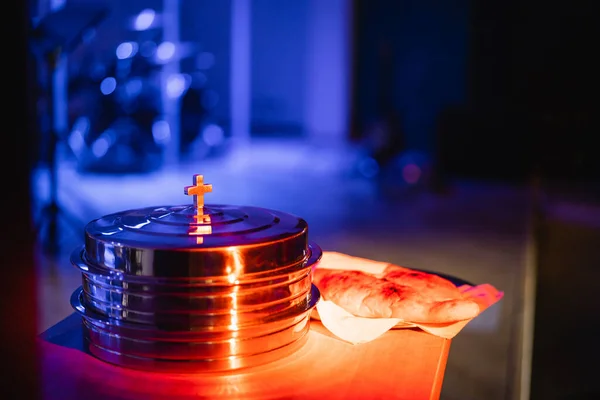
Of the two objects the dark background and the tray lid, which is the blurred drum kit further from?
the tray lid

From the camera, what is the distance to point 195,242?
67 centimetres

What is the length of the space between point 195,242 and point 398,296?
11.9 inches

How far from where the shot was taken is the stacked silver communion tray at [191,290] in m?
0.66

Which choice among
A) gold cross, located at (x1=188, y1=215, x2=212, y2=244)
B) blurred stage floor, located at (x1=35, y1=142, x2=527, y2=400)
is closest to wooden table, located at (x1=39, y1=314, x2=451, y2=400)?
gold cross, located at (x1=188, y1=215, x2=212, y2=244)

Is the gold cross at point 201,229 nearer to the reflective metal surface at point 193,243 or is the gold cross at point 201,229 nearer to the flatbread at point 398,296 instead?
the reflective metal surface at point 193,243

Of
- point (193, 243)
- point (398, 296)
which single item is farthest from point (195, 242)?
point (398, 296)

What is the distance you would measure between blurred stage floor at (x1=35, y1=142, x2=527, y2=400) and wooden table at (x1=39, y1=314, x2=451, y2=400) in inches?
32.0

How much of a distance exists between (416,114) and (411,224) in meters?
4.43

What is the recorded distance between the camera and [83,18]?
2.93m

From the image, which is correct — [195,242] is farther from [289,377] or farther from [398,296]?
[398,296]

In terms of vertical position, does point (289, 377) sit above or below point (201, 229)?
below

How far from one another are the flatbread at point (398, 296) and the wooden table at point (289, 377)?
4 cm

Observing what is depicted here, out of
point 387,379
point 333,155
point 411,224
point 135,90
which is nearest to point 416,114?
point 333,155

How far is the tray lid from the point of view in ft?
2.15
